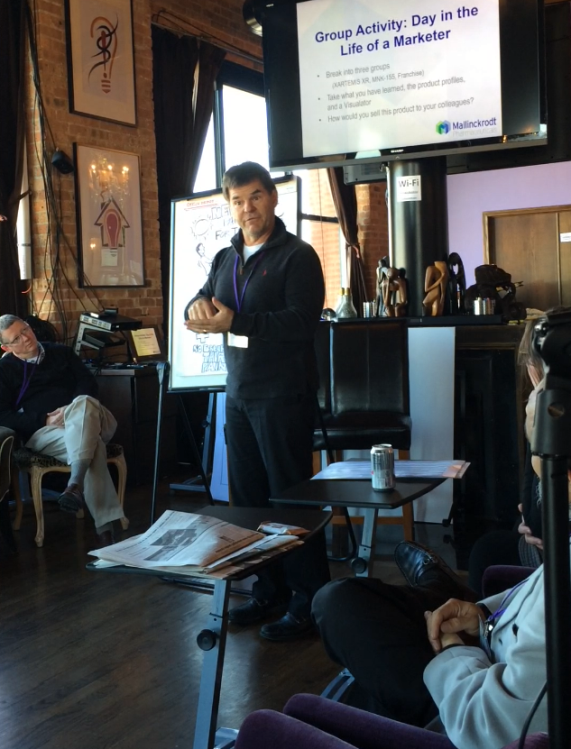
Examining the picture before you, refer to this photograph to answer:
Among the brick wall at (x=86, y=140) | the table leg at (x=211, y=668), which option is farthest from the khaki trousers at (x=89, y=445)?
the table leg at (x=211, y=668)

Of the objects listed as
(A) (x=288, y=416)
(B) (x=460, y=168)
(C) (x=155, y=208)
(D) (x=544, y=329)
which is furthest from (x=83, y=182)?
(D) (x=544, y=329)

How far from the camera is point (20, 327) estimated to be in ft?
13.6

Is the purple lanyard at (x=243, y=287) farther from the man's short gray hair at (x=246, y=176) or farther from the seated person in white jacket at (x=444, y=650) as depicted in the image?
the seated person in white jacket at (x=444, y=650)

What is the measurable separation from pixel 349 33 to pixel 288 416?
2620 mm

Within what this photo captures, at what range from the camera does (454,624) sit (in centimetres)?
135

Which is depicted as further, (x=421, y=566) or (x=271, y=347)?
(x=271, y=347)

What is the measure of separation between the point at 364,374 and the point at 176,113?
11.2 feet

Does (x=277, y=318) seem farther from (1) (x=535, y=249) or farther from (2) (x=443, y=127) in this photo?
(1) (x=535, y=249)

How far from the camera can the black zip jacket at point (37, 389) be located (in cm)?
411

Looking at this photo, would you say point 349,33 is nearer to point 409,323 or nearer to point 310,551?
point 409,323

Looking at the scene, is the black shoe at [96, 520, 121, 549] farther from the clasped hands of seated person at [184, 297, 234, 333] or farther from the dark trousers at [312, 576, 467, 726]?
the dark trousers at [312, 576, 467, 726]

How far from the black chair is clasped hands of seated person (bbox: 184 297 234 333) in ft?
3.62

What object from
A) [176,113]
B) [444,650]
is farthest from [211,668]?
[176,113]

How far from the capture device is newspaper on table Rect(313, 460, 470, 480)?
2.14 metres
